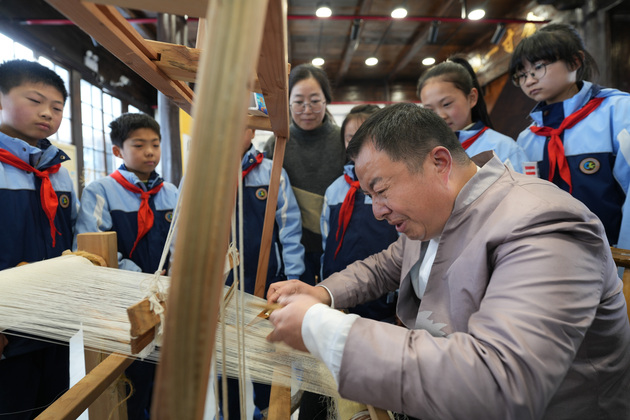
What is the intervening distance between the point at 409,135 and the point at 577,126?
1.11 m

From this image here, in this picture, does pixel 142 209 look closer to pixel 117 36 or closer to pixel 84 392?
pixel 84 392

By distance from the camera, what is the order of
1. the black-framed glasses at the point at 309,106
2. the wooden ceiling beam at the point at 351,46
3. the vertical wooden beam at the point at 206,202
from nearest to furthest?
the vertical wooden beam at the point at 206,202, the black-framed glasses at the point at 309,106, the wooden ceiling beam at the point at 351,46

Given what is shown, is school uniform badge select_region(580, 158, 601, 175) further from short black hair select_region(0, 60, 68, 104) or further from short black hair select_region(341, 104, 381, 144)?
short black hair select_region(0, 60, 68, 104)

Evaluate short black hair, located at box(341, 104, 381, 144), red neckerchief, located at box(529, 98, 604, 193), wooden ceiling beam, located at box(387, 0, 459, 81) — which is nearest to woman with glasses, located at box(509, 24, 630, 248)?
red neckerchief, located at box(529, 98, 604, 193)

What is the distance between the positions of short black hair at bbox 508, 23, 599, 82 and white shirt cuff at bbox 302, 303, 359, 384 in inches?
58.5

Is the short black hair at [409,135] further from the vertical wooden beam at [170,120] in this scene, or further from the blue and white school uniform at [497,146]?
the vertical wooden beam at [170,120]

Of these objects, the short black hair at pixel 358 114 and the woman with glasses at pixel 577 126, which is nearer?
the woman with glasses at pixel 577 126

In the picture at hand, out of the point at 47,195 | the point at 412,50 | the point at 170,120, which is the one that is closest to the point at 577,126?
the point at 47,195

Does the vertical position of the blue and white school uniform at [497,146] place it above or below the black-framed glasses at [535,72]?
below

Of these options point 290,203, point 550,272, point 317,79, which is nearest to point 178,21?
point 317,79

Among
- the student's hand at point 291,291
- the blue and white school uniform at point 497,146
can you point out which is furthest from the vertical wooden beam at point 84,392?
the blue and white school uniform at point 497,146

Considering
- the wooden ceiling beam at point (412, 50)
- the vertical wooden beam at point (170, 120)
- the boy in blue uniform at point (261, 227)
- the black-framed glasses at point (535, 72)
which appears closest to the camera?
the black-framed glasses at point (535, 72)

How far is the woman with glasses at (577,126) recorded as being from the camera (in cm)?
143

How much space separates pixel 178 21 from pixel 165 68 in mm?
3582
